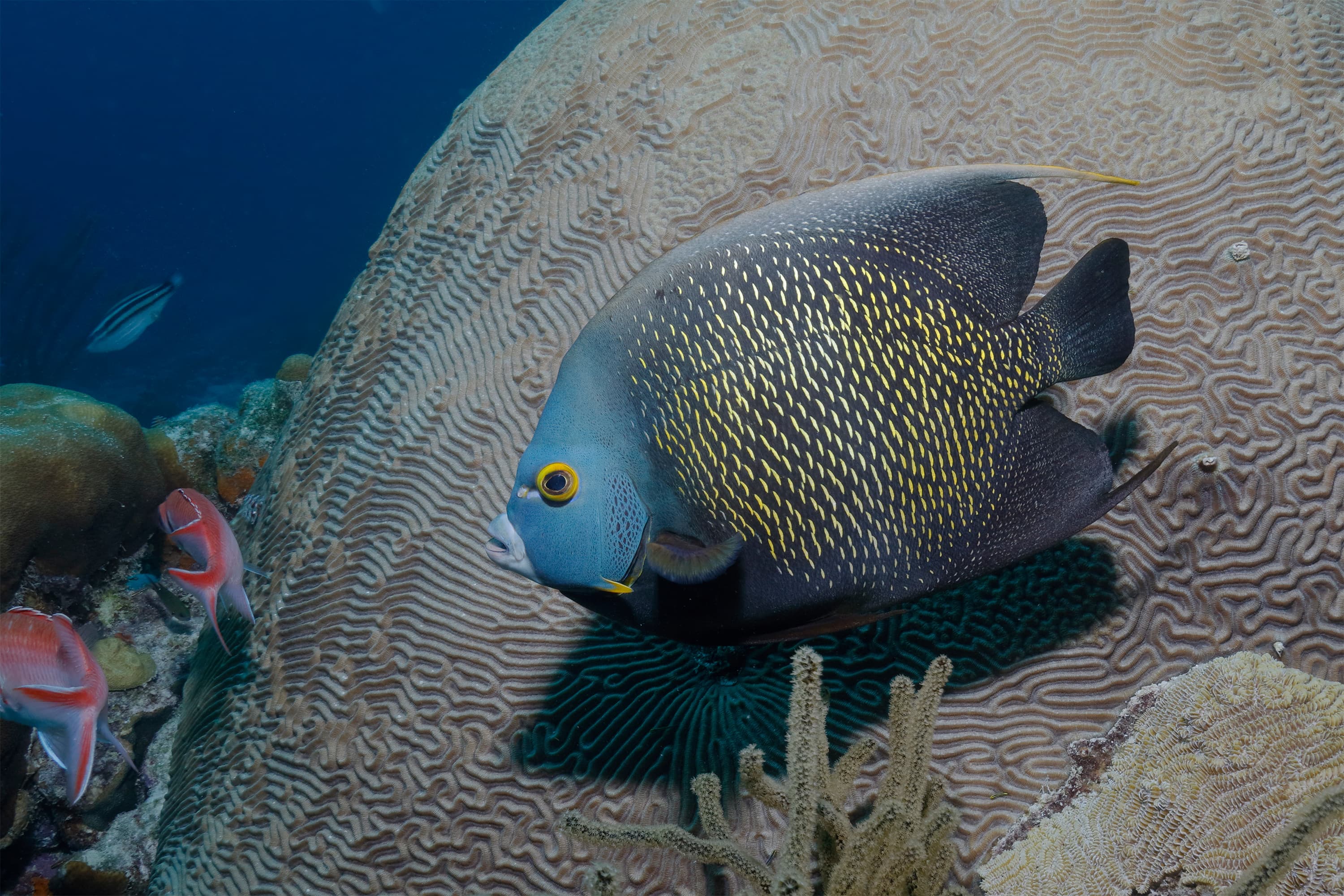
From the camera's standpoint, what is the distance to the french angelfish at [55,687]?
7.96 ft

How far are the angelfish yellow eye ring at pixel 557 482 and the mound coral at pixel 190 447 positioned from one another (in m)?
6.23

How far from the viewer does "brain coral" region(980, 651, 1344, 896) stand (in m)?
1.87

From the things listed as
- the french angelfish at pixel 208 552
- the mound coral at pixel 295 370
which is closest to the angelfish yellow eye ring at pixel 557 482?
the french angelfish at pixel 208 552

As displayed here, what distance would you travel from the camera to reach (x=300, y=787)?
2732 mm

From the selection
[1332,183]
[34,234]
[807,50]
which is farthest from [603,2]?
[34,234]

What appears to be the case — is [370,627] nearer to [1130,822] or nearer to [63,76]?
[1130,822]

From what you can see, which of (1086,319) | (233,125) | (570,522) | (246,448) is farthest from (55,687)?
(233,125)

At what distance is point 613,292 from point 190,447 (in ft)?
17.5

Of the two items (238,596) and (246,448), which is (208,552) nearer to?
(238,596)

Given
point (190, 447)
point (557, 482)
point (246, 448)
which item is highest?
point (557, 482)

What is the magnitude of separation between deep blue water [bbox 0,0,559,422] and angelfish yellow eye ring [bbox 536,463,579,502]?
33145mm

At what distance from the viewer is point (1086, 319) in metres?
1.52

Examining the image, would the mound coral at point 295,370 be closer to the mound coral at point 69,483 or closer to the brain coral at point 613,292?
the mound coral at point 69,483

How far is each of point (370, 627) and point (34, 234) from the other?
2663cm
